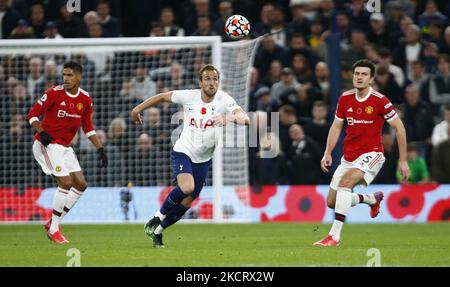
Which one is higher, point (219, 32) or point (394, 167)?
point (219, 32)

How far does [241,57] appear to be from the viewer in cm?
1955

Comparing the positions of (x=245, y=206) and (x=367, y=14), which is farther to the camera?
(x=367, y=14)

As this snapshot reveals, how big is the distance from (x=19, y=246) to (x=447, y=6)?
11510mm

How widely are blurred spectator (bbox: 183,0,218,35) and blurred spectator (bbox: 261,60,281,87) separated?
186cm

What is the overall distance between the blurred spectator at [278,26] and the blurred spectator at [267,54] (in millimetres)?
273

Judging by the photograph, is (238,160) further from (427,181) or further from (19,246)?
(19,246)

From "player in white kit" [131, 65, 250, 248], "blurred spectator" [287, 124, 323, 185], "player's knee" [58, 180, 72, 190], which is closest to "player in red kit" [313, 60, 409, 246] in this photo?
"player in white kit" [131, 65, 250, 248]

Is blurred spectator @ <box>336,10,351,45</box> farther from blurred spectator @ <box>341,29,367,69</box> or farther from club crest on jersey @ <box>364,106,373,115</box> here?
club crest on jersey @ <box>364,106,373,115</box>

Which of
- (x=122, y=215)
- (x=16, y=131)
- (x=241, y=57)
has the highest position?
(x=241, y=57)

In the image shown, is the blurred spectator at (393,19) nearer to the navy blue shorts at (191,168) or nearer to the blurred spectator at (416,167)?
the blurred spectator at (416,167)

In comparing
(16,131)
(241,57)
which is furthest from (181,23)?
(16,131)

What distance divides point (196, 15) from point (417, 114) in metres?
5.08
